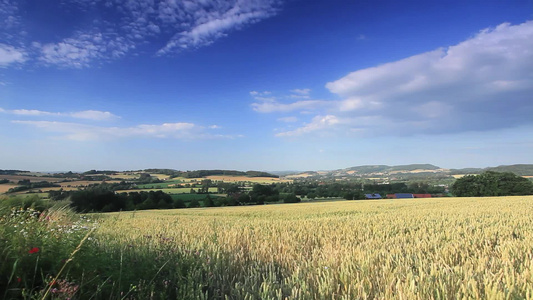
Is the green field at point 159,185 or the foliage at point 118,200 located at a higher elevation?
the green field at point 159,185

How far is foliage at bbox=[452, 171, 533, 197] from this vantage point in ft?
220

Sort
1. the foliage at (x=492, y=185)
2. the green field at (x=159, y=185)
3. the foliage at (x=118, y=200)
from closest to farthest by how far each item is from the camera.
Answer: the foliage at (x=118, y=200) < the foliage at (x=492, y=185) < the green field at (x=159, y=185)

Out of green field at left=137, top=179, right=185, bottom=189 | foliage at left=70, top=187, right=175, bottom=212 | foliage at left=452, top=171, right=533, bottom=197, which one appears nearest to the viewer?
foliage at left=70, top=187, right=175, bottom=212

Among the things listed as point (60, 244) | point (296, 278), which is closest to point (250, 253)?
point (296, 278)

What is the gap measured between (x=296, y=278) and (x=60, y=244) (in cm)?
258

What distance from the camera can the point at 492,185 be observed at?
69.9 metres

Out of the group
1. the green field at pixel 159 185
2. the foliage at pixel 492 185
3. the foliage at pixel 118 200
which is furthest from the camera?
the green field at pixel 159 185

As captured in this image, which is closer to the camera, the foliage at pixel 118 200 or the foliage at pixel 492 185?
the foliage at pixel 118 200

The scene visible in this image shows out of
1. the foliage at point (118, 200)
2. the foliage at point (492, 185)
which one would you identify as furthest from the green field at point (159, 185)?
the foliage at point (492, 185)

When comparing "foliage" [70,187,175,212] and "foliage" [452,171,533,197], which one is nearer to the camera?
"foliage" [70,187,175,212]

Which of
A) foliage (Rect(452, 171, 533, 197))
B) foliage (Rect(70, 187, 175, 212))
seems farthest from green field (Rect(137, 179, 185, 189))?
foliage (Rect(452, 171, 533, 197))

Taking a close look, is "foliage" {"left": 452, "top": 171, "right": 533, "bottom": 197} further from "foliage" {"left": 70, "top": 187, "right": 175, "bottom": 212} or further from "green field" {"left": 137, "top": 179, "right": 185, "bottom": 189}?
"green field" {"left": 137, "top": 179, "right": 185, "bottom": 189}

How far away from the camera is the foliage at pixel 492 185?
2640 inches

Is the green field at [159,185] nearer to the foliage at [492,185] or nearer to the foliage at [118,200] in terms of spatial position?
the foliage at [118,200]
